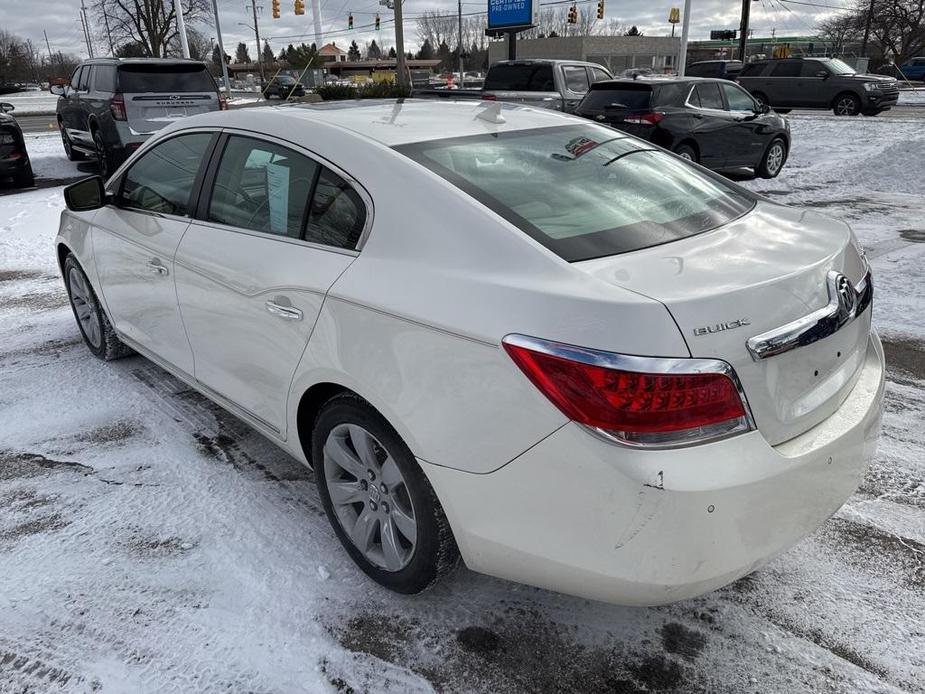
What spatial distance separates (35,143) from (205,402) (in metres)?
16.2

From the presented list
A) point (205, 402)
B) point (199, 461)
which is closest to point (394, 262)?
point (199, 461)

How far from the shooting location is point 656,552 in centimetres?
185

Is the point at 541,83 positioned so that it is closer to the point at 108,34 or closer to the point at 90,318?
the point at 90,318

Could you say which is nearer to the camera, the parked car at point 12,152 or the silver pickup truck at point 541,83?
the parked car at point 12,152

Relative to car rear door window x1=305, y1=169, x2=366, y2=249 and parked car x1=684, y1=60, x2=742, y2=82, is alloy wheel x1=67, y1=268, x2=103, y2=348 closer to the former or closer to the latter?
car rear door window x1=305, y1=169, x2=366, y2=249

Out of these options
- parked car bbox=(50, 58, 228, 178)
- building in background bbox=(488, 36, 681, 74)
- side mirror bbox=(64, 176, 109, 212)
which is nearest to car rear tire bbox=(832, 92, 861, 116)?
parked car bbox=(50, 58, 228, 178)

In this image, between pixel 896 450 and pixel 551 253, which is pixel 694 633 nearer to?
pixel 551 253

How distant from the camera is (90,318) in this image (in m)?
4.69

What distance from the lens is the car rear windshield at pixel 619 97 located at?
443 inches

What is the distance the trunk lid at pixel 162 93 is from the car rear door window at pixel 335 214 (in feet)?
34.7

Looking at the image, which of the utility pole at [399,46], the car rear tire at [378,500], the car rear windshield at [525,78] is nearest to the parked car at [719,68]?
the utility pole at [399,46]

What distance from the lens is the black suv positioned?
20.8 m

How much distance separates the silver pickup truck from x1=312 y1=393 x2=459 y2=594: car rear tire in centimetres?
1216

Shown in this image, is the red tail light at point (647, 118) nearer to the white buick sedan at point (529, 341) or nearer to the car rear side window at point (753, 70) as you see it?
the white buick sedan at point (529, 341)
